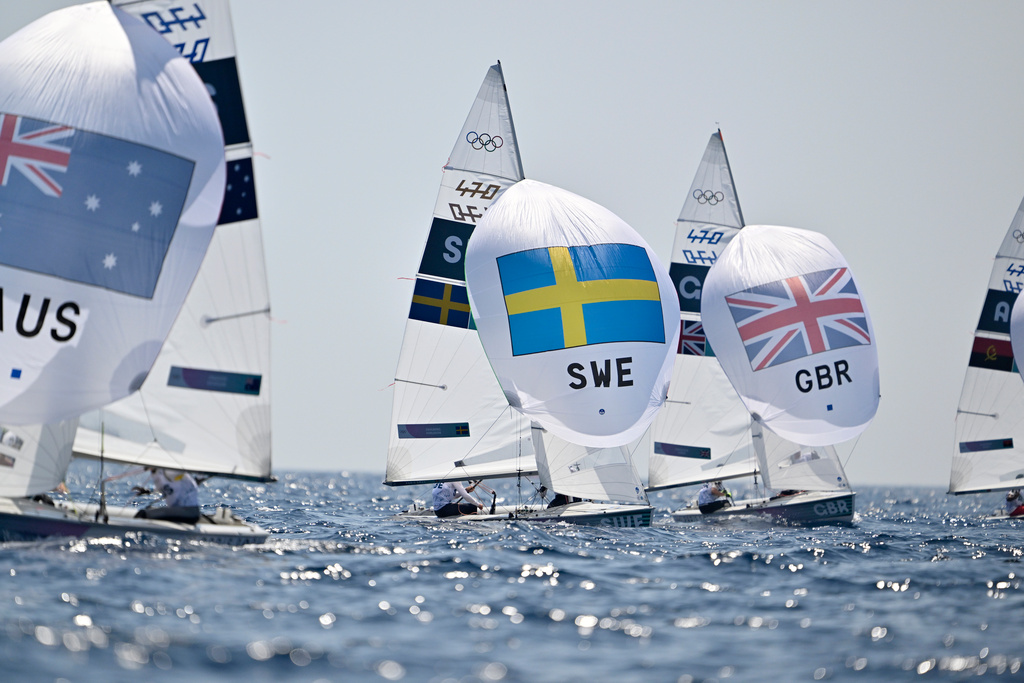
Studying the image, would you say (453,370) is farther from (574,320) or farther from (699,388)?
(699,388)

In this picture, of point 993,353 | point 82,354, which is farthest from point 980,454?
point 82,354

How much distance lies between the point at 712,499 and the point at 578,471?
5.09m

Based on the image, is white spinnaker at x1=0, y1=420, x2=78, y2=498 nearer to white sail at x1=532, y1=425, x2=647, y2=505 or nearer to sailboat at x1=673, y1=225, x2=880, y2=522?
white sail at x1=532, y1=425, x2=647, y2=505

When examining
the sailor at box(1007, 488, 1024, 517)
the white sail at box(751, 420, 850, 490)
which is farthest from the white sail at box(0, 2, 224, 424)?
the sailor at box(1007, 488, 1024, 517)

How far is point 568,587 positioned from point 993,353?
2023 cm

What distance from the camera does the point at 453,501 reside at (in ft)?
62.6

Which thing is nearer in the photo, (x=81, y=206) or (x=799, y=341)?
(x=81, y=206)

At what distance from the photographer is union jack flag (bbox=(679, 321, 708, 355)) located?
80.2 feet

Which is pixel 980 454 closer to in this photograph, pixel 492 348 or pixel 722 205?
pixel 722 205

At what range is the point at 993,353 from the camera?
27109mm

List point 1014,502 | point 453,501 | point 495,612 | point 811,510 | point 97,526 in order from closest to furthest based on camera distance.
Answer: point 495,612 → point 97,526 → point 453,501 → point 811,510 → point 1014,502

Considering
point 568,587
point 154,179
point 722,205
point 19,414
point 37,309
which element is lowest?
point 568,587

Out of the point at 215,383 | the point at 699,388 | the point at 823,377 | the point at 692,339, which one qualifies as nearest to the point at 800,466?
the point at 823,377

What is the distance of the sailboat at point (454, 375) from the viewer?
65.6 ft
